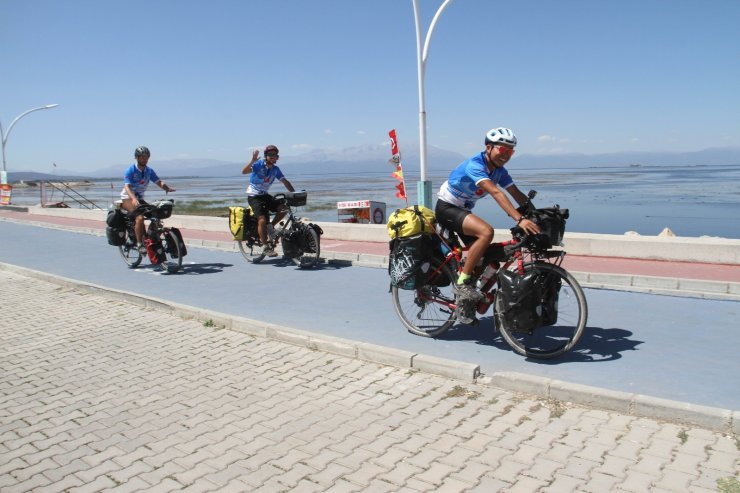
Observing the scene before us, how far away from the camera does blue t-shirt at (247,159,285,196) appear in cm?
1073

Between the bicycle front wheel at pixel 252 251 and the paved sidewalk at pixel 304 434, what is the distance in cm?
522

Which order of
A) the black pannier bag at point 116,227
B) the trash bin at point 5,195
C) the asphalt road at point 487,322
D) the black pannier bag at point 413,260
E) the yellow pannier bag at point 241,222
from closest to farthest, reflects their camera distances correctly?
the asphalt road at point 487,322 < the black pannier bag at point 413,260 < the yellow pannier bag at point 241,222 < the black pannier bag at point 116,227 < the trash bin at point 5,195

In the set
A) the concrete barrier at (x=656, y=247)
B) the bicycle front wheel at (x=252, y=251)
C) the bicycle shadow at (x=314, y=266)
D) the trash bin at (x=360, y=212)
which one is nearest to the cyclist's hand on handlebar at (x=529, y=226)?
the concrete barrier at (x=656, y=247)

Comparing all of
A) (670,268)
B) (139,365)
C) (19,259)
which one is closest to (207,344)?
(139,365)

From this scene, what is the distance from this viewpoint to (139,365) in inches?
228

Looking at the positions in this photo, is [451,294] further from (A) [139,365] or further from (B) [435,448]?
(A) [139,365]

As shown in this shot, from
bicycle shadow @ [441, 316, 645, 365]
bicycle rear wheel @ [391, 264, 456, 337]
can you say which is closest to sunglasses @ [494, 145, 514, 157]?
bicycle rear wheel @ [391, 264, 456, 337]

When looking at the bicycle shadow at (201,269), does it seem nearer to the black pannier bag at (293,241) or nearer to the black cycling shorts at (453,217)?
the black pannier bag at (293,241)

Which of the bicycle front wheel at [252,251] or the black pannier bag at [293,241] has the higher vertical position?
the black pannier bag at [293,241]

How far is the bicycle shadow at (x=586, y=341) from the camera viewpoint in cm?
532

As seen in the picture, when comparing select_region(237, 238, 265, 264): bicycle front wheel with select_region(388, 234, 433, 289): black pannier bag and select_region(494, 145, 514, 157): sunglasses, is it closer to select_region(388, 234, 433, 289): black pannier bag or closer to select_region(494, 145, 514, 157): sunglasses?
select_region(388, 234, 433, 289): black pannier bag

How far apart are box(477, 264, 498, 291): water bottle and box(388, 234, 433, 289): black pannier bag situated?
581 mm

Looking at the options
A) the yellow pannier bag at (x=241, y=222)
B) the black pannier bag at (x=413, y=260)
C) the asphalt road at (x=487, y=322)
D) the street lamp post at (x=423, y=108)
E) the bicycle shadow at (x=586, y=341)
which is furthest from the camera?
the street lamp post at (x=423, y=108)

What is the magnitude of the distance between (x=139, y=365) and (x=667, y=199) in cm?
3635
